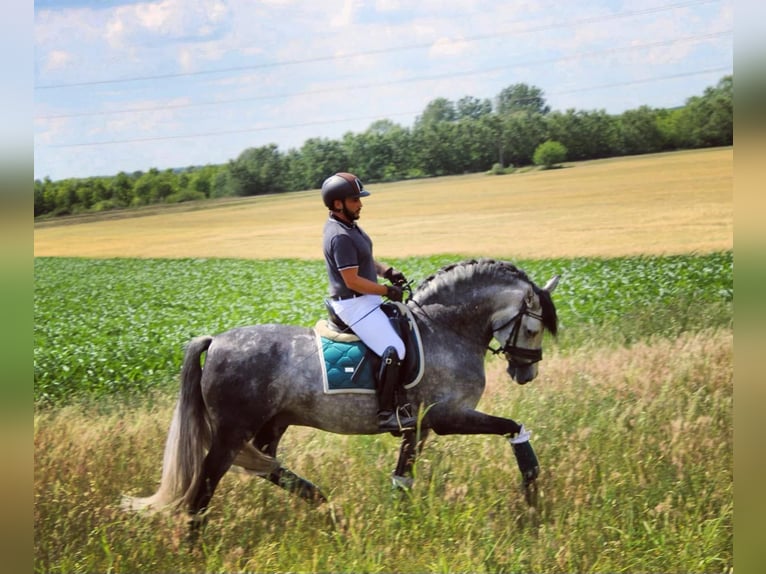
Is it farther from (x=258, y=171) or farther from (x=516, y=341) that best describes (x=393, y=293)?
(x=258, y=171)

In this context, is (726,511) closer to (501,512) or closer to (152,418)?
(501,512)

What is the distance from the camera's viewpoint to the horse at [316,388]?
15.8ft

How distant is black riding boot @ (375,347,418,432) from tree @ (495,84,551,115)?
20.4ft

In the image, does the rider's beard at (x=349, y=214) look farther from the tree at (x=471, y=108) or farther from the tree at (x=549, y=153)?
the tree at (x=549, y=153)

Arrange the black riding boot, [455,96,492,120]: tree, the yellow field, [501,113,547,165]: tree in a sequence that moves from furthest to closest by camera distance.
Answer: [501,113,547,165]: tree, the yellow field, [455,96,492,120]: tree, the black riding boot

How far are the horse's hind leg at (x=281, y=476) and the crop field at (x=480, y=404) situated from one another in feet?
0.34

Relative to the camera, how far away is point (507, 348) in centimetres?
503

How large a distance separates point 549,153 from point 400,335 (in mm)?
8321

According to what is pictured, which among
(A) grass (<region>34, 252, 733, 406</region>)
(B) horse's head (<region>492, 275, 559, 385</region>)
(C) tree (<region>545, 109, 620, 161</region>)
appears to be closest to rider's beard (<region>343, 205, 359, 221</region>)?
(B) horse's head (<region>492, 275, 559, 385</region>)

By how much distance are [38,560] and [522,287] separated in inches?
153

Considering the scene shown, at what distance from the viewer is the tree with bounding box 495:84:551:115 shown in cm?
981

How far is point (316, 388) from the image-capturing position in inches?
190

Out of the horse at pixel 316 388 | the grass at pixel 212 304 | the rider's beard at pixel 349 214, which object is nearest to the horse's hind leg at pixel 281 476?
the horse at pixel 316 388

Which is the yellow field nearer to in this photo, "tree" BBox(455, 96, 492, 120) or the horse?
"tree" BBox(455, 96, 492, 120)
